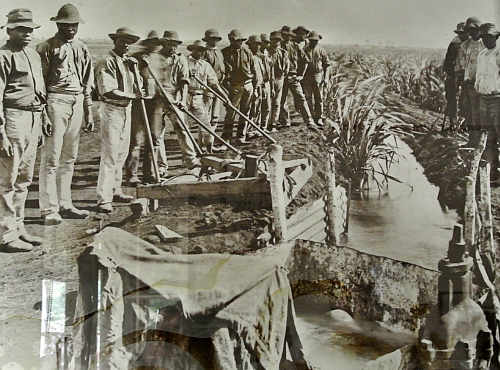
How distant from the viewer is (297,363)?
176 inches

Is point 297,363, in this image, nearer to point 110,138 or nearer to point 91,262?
point 91,262

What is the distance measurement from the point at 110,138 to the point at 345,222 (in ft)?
6.10

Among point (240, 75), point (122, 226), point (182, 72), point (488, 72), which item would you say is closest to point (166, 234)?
point (122, 226)

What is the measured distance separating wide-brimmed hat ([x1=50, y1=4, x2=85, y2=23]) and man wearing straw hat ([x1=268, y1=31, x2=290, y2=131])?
4.74 feet

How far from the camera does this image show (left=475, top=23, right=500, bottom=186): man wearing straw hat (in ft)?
16.9

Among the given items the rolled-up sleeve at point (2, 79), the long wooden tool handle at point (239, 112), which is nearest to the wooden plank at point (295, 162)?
the long wooden tool handle at point (239, 112)

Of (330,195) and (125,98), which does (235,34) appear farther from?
(330,195)

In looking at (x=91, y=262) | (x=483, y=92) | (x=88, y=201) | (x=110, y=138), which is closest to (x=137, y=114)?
(x=110, y=138)

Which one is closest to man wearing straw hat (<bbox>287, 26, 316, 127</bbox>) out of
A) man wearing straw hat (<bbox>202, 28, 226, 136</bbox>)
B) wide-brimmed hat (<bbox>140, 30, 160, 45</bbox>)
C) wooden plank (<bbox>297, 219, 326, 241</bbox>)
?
man wearing straw hat (<bbox>202, 28, 226, 136</bbox>)

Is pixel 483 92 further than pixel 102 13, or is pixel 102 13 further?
pixel 483 92

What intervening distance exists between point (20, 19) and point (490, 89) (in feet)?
11.8

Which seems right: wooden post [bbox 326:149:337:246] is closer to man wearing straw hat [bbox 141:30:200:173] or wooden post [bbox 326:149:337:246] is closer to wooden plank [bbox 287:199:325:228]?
wooden plank [bbox 287:199:325:228]

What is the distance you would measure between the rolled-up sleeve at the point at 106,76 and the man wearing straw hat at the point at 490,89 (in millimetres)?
2849

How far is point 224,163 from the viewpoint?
4.83m
